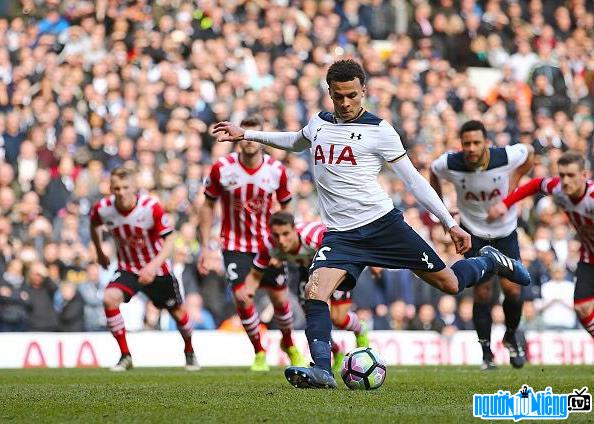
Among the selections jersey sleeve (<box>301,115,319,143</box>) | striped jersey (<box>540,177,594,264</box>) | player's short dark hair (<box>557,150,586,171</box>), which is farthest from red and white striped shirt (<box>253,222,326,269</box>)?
jersey sleeve (<box>301,115,319,143</box>)

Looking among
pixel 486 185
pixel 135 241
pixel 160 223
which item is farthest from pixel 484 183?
pixel 135 241

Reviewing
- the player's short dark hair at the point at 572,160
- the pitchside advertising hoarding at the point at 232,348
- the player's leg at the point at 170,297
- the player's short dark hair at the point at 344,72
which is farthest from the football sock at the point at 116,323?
the player's short dark hair at the point at 344,72

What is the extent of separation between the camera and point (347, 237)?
9992 millimetres

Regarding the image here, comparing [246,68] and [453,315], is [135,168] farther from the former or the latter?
[453,315]

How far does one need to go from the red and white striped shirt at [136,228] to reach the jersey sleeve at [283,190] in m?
1.32

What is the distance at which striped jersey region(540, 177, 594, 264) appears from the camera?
12.8 meters

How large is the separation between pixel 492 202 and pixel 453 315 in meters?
6.25

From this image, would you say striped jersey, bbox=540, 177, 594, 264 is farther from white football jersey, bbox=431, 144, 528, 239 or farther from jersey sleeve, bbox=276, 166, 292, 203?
jersey sleeve, bbox=276, 166, 292, 203

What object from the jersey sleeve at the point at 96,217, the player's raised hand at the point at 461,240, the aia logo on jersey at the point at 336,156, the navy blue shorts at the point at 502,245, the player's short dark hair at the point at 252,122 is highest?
the player's short dark hair at the point at 252,122

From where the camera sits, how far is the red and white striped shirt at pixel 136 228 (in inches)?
570

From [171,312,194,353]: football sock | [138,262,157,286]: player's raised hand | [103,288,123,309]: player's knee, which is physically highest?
[138,262,157,286]: player's raised hand

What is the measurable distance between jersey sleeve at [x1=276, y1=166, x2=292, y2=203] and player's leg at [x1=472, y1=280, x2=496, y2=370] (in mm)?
2422

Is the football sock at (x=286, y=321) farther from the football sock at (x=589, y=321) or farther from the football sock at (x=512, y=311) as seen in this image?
the football sock at (x=589, y=321)

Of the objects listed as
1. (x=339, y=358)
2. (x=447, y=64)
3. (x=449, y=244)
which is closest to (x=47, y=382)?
(x=339, y=358)
